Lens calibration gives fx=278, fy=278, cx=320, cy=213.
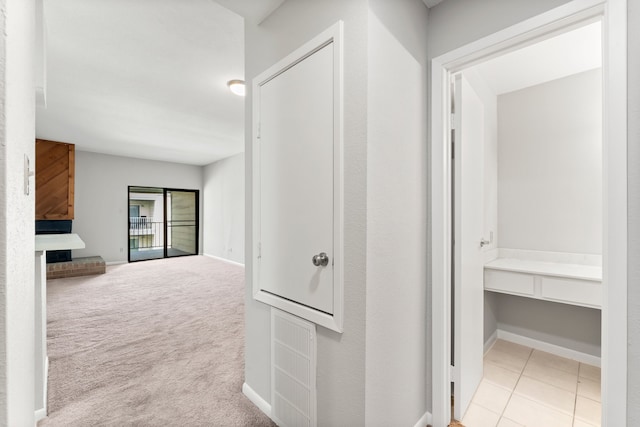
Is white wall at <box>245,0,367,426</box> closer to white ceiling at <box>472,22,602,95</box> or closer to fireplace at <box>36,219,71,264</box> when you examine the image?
white ceiling at <box>472,22,602,95</box>

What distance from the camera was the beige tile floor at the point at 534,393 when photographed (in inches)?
68.3

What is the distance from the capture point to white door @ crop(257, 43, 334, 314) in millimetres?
1330

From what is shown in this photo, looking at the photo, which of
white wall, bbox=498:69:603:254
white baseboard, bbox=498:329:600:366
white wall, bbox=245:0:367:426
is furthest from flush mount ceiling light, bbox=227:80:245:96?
white baseboard, bbox=498:329:600:366

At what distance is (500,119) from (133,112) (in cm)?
458

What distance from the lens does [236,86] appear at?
9.86 ft

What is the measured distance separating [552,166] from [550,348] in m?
1.67

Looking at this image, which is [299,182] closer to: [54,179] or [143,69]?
[143,69]

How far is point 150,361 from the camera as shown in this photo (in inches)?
Answer: 91.7

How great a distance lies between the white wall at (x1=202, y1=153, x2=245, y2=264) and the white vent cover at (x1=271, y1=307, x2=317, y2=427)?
498 centimetres

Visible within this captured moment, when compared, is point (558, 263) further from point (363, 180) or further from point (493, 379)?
point (363, 180)

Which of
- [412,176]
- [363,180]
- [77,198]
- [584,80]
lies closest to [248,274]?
[363,180]

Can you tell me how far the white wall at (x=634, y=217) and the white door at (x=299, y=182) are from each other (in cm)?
113

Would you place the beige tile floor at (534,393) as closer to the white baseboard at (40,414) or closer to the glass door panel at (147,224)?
the white baseboard at (40,414)

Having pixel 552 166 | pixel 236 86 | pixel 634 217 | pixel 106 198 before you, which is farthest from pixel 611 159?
pixel 106 198
